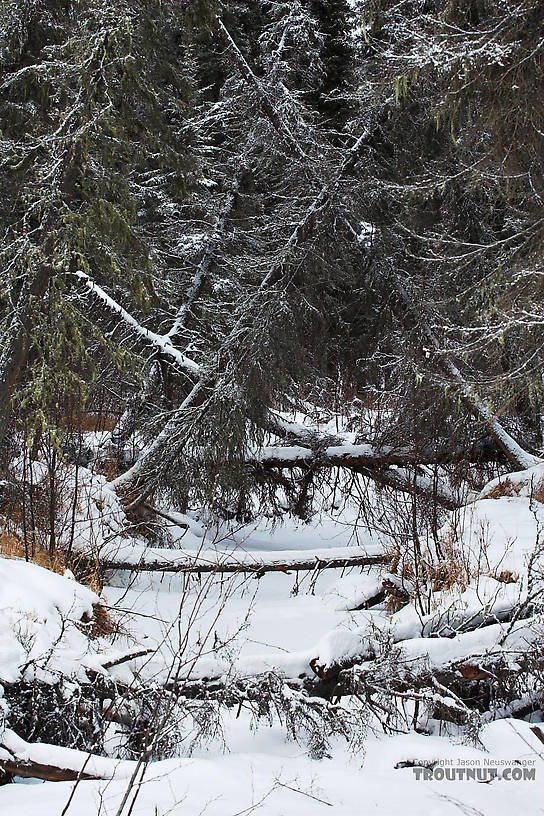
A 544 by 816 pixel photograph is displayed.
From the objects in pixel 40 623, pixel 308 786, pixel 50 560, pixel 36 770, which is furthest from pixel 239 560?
pixel 36 770

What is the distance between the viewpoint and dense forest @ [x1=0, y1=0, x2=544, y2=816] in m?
4.08

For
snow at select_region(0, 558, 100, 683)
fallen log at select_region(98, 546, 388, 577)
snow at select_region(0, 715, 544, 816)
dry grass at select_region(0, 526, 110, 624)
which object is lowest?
snow at select_region(0, 715, 544, 816)

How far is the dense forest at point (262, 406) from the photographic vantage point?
4082 millimetres

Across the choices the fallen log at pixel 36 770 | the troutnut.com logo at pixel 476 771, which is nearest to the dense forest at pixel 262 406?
the fallen log at pixel 36 770

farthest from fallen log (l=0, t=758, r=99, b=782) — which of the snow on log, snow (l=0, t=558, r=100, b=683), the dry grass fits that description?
the dry grass

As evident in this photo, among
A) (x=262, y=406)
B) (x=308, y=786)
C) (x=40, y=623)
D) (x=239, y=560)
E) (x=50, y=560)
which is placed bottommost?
(x=308, y=786)

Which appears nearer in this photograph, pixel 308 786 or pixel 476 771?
pixel 308 786

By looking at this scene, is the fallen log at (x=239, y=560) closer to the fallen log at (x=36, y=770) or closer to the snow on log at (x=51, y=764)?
the snow on log at (x=51, y=764)

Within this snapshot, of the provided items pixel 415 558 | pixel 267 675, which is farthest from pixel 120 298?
pixel 267 675

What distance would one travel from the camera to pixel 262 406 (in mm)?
8914

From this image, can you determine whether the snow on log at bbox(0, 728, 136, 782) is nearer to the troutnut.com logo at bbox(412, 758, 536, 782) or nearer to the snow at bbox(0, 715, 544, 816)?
the snow at bbox(0, 715, 544, 816)

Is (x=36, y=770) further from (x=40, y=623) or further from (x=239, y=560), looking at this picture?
(x=239, y=560)

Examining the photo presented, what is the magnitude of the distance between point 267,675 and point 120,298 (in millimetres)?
8036

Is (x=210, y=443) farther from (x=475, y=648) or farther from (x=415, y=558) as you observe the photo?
(x=475, y=648)
